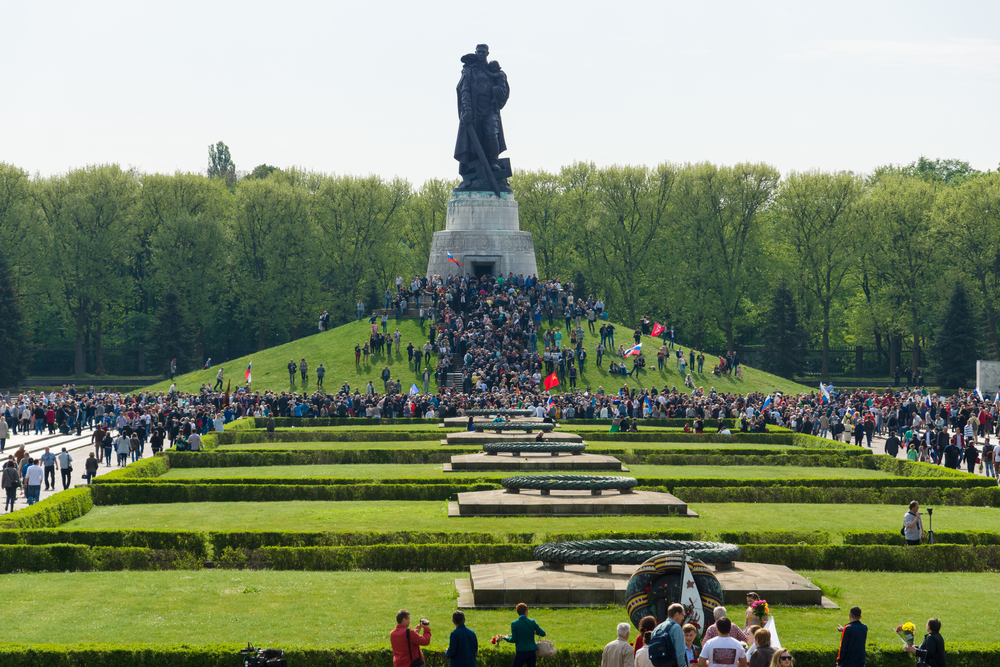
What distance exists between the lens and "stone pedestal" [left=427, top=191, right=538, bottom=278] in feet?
210

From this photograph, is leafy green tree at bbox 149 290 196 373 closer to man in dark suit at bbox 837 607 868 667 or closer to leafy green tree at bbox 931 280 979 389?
leafy green tree at bbox 931 280 979 389

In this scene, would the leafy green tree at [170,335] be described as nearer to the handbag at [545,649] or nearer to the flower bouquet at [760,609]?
the handbag at [545,649]

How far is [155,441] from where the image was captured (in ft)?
116

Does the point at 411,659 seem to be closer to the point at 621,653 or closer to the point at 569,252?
the point at 621,653

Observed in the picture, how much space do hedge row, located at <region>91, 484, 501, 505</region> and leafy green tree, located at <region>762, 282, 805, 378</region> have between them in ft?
154

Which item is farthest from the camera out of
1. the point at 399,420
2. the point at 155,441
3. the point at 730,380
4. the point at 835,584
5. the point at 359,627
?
the point at 730,380

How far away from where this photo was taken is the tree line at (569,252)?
71.4m

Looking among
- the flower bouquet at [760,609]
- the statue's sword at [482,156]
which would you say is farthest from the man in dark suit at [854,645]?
the statue's sword at [482,156]

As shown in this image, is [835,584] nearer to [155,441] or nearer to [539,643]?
[539,643]

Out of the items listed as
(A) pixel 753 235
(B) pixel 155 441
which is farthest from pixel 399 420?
(A) pixel 753 235

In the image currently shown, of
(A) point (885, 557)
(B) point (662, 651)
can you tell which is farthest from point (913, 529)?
(B) point (662, 651)

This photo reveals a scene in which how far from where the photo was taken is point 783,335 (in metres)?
69.9

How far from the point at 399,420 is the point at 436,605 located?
1099 inches

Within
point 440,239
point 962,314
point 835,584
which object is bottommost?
point 835,584
